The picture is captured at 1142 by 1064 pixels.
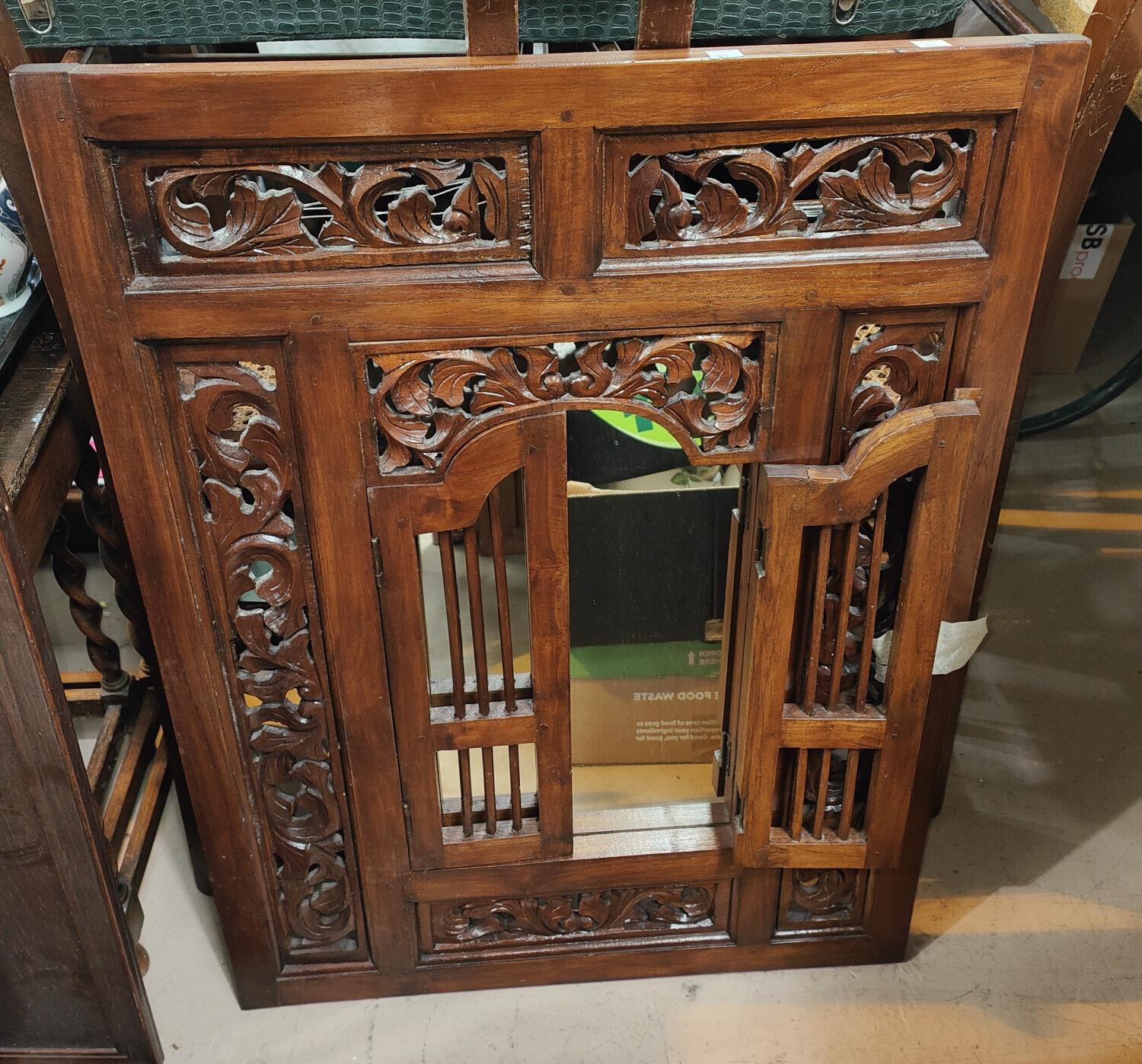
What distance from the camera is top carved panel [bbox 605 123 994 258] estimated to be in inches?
43.6

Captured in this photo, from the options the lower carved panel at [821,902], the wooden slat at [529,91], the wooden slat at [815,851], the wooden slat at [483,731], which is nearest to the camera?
the wooden slat at [529,91]

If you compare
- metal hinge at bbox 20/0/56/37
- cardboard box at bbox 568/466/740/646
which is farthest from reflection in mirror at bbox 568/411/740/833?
metal hinge at bbox 20/0/56/37

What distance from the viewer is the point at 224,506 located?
1243mm

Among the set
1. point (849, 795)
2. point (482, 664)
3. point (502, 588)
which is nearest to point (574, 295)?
point (502, 588)

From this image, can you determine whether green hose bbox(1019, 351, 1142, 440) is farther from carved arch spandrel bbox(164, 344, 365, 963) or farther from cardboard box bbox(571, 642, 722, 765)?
carved arch spandrel bbox(164, 344, 365, 963)

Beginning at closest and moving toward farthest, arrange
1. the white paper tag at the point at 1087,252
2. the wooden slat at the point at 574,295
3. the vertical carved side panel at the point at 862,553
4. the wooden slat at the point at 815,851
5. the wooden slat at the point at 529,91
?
the wooden slat at the point at 529,91 < the wooden slat at the point at 574,295 < the vertical carved side panel at the point at 862,553 < the wooden slat at the point at 815,851 < the white paper tag at the point at 1087,252

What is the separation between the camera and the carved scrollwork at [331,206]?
1.08 m

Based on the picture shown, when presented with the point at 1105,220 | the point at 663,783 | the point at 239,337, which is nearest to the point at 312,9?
the point at 239,337

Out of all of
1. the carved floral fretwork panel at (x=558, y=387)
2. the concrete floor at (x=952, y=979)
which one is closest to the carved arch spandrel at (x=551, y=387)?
the carved floral fretwork panel at (x=558, y=387)

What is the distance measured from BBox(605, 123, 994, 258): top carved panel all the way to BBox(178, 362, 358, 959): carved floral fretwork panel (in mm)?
396

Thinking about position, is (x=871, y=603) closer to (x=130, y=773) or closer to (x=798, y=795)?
(x=798, y=795)

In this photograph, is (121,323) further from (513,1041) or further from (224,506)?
(513,1041)

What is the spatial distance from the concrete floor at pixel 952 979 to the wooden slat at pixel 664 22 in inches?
47.3

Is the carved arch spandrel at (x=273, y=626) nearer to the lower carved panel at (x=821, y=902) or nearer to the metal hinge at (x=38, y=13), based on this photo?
the metal hinge at (x=38, y=13)
